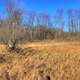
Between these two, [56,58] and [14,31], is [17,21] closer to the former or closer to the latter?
[14,31]

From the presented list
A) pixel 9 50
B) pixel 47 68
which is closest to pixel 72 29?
pixel 9 50

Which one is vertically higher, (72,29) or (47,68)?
(72,29)

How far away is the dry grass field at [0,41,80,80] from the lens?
620 inches

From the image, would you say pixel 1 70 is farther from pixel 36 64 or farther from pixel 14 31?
pixel 14 31

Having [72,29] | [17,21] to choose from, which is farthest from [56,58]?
[72,29]

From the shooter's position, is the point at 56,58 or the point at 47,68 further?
the point at 56,58

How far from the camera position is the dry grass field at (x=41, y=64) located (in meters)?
15.8

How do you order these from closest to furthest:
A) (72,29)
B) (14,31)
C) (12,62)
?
(12,62) → (14,31) → (72,29)

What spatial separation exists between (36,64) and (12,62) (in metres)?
1.94

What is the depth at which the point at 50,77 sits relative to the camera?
15625 millimetres

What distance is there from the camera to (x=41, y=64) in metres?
17.0

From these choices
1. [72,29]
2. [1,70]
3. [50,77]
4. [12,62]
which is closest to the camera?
[50,77]

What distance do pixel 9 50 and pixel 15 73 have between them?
4.02 m

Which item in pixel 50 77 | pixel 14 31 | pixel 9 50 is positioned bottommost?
pixel 50 77
